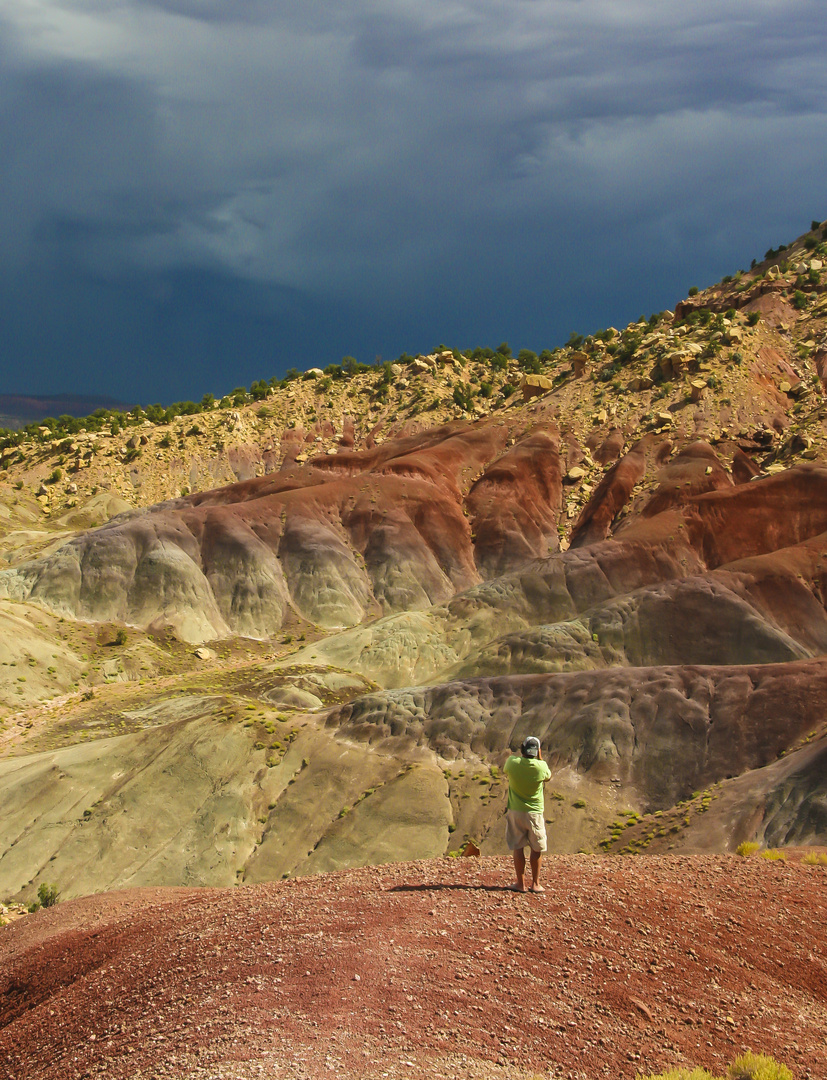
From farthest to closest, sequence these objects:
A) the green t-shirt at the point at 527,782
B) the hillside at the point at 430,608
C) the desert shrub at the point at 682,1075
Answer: the hillside at the point at 430,608, the green t-shirt at the point at 527,782, the desert shrub at the point at 682,1075

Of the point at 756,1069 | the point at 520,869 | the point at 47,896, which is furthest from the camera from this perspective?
the point at 47,896

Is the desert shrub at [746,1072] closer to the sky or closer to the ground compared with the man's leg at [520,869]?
closer to the ground

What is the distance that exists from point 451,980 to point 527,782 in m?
2.89

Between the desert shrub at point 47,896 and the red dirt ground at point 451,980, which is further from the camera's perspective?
the desert shrub at point 47,896

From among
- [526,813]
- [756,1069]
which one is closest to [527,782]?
[526,813]

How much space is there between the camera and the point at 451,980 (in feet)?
28.9

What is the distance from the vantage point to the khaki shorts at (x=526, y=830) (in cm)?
1088

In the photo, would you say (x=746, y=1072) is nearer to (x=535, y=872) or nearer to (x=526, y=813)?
(x=535, y=872)

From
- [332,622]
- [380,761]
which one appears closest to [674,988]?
[380,761]

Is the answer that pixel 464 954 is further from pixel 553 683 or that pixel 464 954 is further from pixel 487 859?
pixel 553 683

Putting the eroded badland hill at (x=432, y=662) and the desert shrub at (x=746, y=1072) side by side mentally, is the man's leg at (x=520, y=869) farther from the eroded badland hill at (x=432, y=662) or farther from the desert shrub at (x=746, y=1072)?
the desert shrub at (x=746, y=1072)

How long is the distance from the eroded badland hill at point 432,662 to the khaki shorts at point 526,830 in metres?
0.87

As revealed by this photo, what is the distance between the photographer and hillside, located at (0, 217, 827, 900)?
2697cm

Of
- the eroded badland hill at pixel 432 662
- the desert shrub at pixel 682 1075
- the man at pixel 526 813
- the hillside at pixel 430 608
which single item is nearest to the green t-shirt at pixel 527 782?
the man at pixel 526 813
